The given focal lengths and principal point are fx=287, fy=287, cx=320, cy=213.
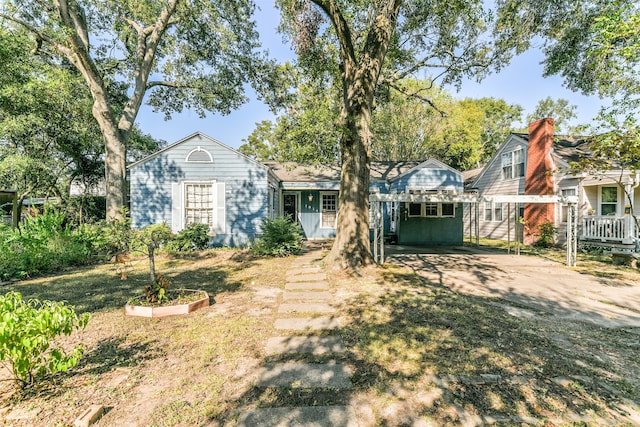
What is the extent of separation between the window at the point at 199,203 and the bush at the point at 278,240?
255cm

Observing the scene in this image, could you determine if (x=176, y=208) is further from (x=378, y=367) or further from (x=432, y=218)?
(x=432, y=218)

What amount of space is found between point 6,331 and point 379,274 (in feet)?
20.8

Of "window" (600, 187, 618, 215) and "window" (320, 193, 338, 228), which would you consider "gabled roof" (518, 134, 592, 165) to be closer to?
"window" (600, 187, 618, 215)

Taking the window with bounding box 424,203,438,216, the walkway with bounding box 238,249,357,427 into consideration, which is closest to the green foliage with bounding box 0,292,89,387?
the walkway with bounding box 238,249,357,427

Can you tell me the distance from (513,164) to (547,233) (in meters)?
4.41

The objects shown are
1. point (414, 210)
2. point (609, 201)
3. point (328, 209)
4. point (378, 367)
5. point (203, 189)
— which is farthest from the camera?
point (328, 209)

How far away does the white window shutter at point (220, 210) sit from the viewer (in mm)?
10930

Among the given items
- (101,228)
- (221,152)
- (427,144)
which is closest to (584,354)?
(221,152)

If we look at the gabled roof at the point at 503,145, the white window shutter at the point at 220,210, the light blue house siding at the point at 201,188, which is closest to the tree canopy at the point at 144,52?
the light blue house siding at the point at 201,188

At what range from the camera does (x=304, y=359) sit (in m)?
3.14

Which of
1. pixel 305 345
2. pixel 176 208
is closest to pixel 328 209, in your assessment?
pixel 176 208

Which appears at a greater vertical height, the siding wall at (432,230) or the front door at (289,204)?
the front door at (289,204)

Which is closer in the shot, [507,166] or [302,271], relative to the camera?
[302,271]

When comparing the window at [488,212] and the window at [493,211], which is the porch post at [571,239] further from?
the window at [488,212]
